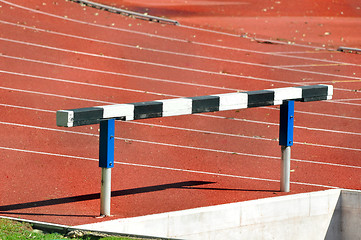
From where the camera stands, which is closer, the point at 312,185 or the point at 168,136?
the point at 312,185

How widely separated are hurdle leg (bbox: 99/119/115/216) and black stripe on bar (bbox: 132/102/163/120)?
30 centimetres

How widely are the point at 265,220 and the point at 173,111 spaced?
133 cm

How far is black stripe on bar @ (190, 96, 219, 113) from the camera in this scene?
758 cm

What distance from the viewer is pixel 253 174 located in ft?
29.4

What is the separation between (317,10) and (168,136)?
11776 mm

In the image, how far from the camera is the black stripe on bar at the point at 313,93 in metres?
8.27

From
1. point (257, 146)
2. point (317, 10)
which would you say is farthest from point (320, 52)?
point (257, 146)

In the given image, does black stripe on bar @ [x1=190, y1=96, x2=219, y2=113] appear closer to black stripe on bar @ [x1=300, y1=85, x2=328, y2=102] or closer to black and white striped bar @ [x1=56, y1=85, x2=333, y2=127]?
black and white striped bar @ [x1=56, y1=85, x2=333, y2=127]

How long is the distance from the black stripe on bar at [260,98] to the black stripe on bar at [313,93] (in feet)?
1.39

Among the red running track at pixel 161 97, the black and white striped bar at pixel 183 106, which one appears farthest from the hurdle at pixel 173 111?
the red running track at pixel 161 97

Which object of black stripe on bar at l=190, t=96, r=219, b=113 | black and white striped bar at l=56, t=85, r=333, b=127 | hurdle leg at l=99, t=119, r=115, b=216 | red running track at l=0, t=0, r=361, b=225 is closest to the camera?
black and white striped bar at l=56, t=85, r=333, b=127

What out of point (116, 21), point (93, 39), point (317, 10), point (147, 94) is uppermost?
point (317, 10)

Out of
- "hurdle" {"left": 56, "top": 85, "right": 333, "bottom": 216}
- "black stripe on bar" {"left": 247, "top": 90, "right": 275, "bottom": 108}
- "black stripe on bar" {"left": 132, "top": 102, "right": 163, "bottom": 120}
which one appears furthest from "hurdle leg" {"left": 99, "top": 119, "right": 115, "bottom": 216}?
"black stripe on bar" {"left": 247, "top": 90, "right": 275, "bottom": 108}

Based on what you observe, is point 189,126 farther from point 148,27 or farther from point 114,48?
point 148,27
